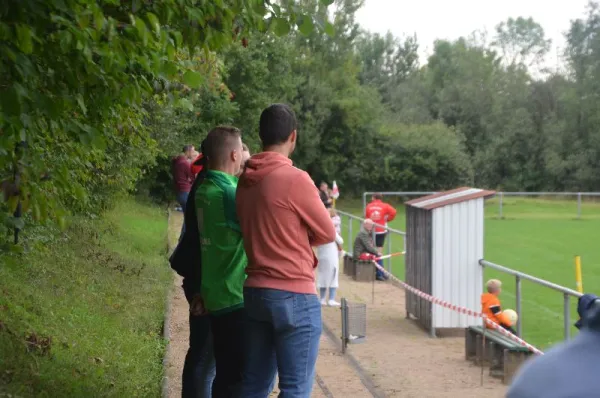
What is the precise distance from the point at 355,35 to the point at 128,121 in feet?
200

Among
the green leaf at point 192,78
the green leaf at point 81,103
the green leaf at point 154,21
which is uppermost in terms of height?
the green leaf at point 154,21

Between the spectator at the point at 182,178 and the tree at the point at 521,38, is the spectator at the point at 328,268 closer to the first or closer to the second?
the spectator at the point at 182,178

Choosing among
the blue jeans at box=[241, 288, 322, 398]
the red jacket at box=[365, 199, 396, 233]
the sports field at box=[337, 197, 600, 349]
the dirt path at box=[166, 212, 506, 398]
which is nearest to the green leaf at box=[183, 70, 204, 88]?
the blue jeans at box=[241, 288, 322, 398]

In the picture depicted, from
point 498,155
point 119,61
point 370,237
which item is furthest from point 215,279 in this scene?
point 498,155

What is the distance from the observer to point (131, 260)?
611 inches

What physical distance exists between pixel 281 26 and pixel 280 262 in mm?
1928

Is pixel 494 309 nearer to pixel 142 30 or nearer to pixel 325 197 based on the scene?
pixel 142 30

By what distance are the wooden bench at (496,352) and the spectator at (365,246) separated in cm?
738

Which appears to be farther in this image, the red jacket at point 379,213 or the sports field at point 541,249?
the red jacket at point 379,213

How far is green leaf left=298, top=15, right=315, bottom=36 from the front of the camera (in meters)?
6.02

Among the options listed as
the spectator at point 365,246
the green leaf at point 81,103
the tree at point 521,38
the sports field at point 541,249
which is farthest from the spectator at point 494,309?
the tree at point 521,38

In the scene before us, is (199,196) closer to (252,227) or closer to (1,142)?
(252,227)

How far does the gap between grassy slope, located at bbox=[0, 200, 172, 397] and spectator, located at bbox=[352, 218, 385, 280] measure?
4.66m

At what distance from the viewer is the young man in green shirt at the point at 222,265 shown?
525cm
